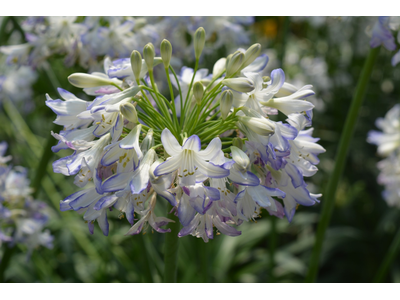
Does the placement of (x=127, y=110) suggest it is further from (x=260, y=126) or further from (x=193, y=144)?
(x=260, y=126)

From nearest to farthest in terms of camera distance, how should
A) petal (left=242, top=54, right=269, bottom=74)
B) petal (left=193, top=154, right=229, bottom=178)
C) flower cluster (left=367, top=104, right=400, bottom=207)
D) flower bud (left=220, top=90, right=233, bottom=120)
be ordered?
petal (left=193, top=154, right=229, bottom=178)
flower bud (left=220, top=90, right=233, bottom=120)
petal (left=242, top=54, right=269, bottom=74)
flower cluster (left=367, top=104, right=400, bottom=207)

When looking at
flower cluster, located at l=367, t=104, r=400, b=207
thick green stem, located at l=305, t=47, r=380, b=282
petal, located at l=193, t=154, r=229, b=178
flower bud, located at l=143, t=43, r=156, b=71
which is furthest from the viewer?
flower cluster, located at l=367, t=104, r=400, b=207

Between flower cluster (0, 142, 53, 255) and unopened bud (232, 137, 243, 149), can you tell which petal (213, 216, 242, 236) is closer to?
unopened bud (232, 137, 243, 149)

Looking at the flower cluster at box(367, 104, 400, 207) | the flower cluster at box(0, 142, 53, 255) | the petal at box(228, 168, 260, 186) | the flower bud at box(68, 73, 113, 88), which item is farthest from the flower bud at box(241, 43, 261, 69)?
the flower cluster at box(367, 104, 400, 207)

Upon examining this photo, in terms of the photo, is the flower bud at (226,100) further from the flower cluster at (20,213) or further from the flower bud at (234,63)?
the flower cluster at (20,213)

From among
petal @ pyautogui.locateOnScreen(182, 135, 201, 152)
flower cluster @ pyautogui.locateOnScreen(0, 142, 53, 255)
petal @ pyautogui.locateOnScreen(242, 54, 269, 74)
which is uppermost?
petal @ pyautogui.locateOnScreen(242, 54, 269, 74)

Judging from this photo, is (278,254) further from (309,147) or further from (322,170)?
(309,147)

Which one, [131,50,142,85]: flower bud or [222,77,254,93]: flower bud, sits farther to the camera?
[131,50,142,85]: flower bud
